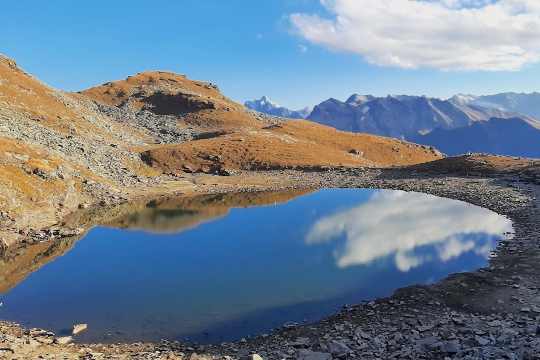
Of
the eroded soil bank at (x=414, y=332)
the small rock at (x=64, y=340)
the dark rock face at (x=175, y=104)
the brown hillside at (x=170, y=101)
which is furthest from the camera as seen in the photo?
the dark rock face at (x=175, y=104)

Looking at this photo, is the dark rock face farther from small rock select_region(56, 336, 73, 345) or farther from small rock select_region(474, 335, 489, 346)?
small rock select_region(474, 335, 489, 346)

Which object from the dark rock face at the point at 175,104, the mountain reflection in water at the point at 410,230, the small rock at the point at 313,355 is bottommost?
the small rock at the point at 313,355

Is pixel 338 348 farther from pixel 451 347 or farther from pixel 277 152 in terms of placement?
pixel 277 152

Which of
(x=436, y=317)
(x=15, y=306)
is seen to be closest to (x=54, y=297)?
(x=15, y=306)

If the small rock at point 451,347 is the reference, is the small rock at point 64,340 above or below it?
below

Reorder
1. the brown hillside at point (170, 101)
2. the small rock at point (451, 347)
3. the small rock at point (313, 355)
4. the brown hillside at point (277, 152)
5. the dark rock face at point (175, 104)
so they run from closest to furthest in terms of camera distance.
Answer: the small rock at point (451, 347)
the small rock at point (313, 355)
the brown hillside at point (277, 152)
the brown hillside at point (170, 101)
the dark rock face at point (175, 104)

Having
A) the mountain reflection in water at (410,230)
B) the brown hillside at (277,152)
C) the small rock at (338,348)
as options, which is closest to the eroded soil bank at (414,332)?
the small rock at (338,348)

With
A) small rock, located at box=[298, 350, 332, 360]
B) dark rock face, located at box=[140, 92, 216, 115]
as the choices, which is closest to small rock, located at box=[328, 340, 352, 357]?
small rock, located at box=[298, 350, 332, 360]

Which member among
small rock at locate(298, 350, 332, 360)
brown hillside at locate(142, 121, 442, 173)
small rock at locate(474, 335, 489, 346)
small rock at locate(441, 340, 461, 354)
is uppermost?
brown hillside at locate(142, 121, 442, 173)

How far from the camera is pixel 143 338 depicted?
2342cm

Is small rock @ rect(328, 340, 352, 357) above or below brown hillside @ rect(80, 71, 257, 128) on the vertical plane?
below

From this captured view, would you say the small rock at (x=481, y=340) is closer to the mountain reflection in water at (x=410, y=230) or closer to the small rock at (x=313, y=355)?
the small rock at (x=313, y=355)

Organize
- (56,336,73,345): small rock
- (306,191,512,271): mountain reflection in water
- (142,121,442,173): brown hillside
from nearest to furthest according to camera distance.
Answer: (56,336,73,345): small rock < (306,191,512,271): mountain reflection in water < (142,121,442,173): brown hillside

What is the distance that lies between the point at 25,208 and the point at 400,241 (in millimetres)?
37750
